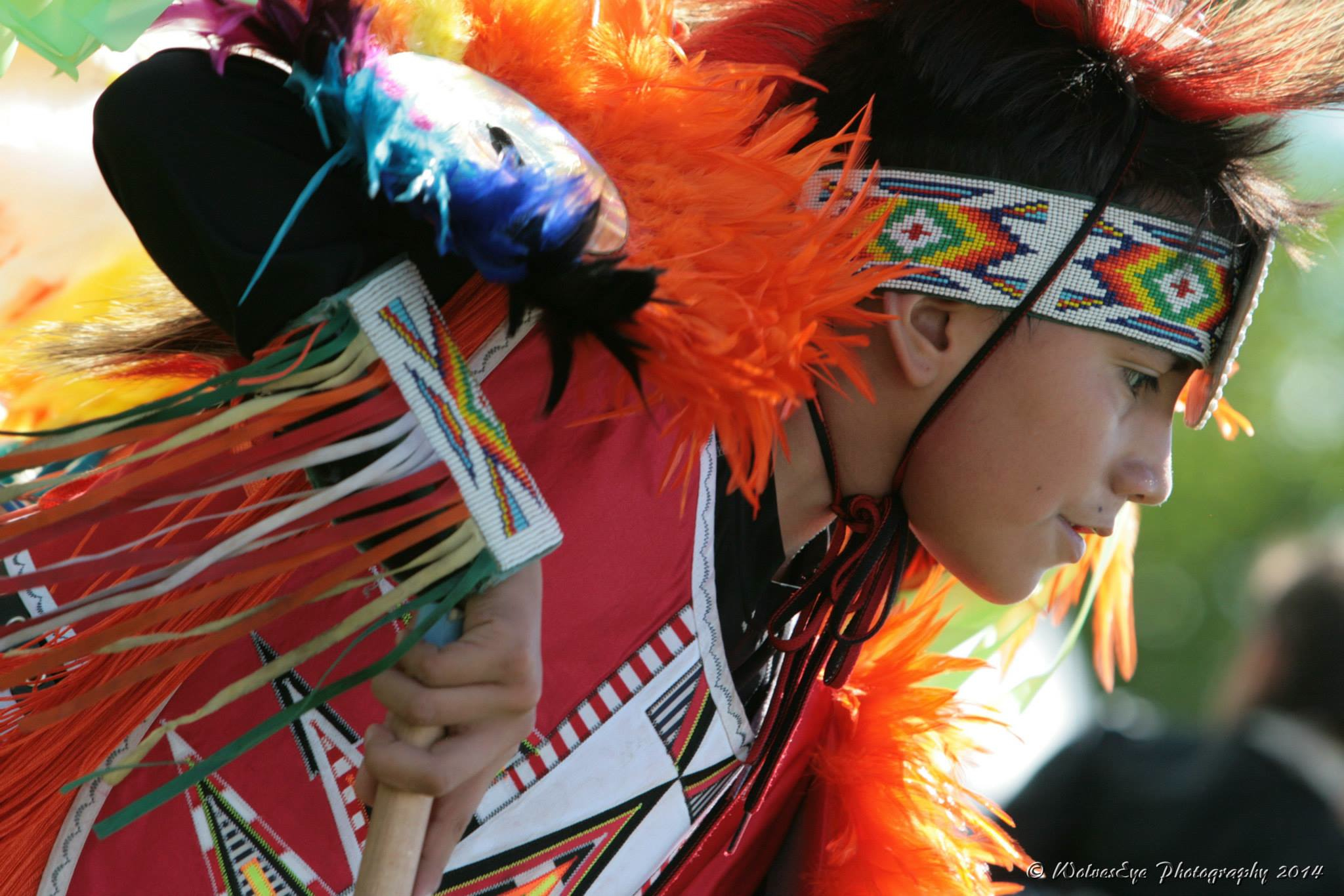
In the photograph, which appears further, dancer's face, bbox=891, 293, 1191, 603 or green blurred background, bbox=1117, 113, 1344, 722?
green blurred background, bbox=1117, 113, 1344, 722

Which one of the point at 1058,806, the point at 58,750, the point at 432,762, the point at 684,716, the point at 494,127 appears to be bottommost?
the point at 1058,806

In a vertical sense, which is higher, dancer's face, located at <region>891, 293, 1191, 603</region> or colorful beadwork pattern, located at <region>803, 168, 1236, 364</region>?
colorful beadwork pattern, located at <region>803, 168, 1236, 364</region>

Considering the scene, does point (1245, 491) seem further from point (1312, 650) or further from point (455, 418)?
point (455, 418)

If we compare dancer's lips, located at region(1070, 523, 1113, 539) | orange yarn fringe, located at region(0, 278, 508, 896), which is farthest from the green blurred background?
orange yarn fringe, located at region(0, 278, 508, 896)

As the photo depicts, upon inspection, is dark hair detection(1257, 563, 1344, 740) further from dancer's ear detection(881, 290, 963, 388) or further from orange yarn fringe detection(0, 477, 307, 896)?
orange yarn fringe detection(0, 477, 307, 896)

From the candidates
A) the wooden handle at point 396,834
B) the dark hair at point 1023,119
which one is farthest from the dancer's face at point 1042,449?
the wooden handle at point 396,834

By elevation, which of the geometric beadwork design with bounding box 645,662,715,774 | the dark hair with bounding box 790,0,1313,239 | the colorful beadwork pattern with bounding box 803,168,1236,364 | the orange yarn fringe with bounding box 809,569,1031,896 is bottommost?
the orange yarn fringe with bounding box 809,569,1031,896

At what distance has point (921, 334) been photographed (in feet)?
5.12

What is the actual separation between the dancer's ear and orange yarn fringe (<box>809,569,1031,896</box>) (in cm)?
46

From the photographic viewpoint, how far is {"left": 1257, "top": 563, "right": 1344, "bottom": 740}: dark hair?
242 cm

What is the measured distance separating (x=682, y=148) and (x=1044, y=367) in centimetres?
56

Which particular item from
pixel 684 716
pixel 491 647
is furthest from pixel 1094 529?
pixel 491 647

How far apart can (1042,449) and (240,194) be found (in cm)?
93

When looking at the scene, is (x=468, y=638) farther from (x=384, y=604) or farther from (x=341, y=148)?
(x=341, y=148)
